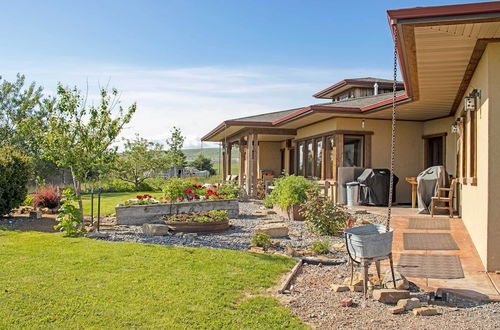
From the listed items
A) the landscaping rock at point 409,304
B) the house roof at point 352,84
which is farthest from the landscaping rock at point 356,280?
the house roof at point 352,84

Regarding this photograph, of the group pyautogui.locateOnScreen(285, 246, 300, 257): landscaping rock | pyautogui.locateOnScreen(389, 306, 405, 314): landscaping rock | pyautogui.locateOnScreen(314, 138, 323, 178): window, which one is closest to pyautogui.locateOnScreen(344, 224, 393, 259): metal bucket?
pyautogui.locateOnScreen(389, 306, 405, 314): landscaping rock

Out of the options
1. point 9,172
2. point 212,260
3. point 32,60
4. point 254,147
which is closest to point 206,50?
point 254,147

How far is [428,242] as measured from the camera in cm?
709

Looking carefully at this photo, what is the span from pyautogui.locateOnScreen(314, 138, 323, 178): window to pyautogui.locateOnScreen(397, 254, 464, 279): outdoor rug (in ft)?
27.6

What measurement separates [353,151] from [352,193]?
5.82 ft

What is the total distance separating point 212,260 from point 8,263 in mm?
2474

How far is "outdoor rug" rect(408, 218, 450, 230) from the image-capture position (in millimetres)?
8352

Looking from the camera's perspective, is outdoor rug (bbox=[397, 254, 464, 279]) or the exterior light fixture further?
the exterior light fixture

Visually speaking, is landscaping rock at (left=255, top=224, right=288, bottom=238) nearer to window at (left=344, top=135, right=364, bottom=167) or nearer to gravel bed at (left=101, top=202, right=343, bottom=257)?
gravel bed at (left=101, top=202, right=343, bottom=257)

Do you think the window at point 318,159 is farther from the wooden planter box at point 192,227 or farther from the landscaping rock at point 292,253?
the landscaping rock at point 292,253

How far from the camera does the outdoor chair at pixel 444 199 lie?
31.8 ft

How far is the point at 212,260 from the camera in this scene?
5910mm

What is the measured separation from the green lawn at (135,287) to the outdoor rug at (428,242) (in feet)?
6.95

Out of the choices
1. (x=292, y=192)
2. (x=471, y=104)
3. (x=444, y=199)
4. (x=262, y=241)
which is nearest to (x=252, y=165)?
(x=292, y=192)
